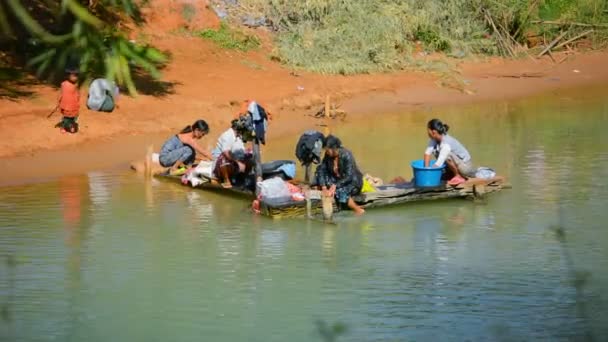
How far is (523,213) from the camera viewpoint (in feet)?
38.9

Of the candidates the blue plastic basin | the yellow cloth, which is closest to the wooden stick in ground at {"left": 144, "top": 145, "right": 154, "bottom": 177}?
the yellow cloth

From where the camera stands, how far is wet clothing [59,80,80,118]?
14859 mm

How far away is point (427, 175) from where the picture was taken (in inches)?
466

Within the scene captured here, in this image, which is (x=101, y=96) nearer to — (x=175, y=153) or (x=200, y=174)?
(x=175, y=153)

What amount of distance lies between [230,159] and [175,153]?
137 cm

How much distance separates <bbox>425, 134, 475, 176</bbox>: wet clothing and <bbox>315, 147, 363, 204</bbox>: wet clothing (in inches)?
38.7

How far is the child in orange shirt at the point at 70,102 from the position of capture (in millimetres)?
14875

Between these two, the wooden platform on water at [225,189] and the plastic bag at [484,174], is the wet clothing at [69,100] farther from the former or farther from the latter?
the plastic bag at [484,174]

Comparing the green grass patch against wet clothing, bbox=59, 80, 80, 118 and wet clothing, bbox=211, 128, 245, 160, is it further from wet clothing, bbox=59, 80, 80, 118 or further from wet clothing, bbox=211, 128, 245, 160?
wet clothing, bbox=211, 128, 245, 160

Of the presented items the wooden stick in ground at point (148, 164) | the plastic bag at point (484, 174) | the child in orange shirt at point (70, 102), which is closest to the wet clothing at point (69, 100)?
the child in orange shirt at point (70, 102)

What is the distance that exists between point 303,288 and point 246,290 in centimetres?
50

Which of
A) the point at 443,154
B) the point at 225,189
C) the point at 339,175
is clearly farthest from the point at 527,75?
the point at 339,175

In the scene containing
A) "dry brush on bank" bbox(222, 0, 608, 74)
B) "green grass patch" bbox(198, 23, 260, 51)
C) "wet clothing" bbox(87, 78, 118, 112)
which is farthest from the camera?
"dry brush on bank" bbox(222, 0, 608, 74)

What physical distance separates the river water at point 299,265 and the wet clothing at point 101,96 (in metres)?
2.40
